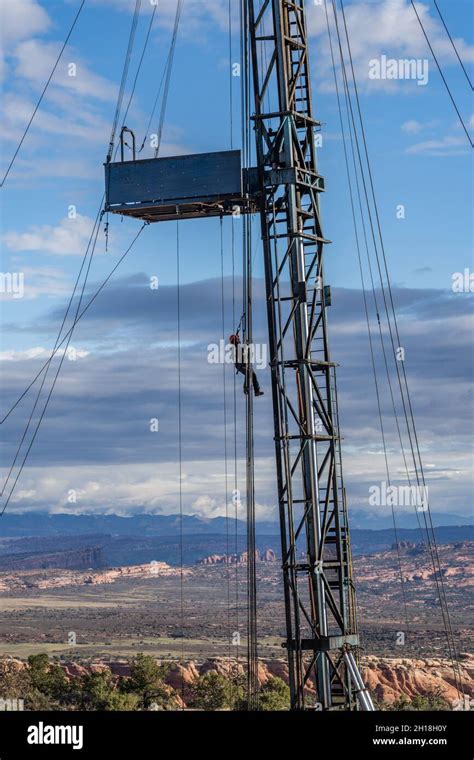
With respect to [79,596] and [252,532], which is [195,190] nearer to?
[252,532]

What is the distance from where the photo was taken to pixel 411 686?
71812 millimetres

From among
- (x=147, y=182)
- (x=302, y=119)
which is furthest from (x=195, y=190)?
(x=302, y=119)

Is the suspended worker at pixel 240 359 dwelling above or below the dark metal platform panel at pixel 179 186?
below

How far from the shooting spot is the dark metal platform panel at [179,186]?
26.9 metres

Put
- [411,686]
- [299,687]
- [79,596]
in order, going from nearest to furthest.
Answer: [299,687]
[411,686]
[79,596]

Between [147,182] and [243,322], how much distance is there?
13.7ft

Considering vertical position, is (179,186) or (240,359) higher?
(179,186)

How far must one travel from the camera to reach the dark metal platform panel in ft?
88.3

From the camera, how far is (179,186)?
2714 centimetres

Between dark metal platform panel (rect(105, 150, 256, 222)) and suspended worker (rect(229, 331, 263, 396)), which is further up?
dark metal platform panel (rect(105, 150, 256, 222))
